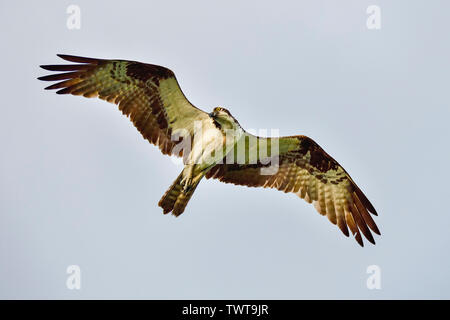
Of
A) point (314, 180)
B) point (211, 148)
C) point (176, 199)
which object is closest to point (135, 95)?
point (211, 148)

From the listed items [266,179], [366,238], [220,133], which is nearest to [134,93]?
[220,133]

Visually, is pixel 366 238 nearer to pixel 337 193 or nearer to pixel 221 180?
pixel 337 193

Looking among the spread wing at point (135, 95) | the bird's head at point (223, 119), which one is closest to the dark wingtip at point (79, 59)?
the spread wing at point (135, 95)

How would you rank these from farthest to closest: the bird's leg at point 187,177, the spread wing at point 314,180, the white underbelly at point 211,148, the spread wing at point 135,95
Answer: the spread wing at point 314,180, the spread wing at point 135,95, the white underbelly at point 211,148, the bird's leg at point 187,177

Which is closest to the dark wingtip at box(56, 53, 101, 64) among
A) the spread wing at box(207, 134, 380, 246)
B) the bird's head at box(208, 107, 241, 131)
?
the bird's head at box(208, 107, 241, 131)

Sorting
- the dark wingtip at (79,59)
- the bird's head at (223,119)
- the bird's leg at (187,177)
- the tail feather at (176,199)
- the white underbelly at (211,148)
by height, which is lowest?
the tail feather at (176,199)

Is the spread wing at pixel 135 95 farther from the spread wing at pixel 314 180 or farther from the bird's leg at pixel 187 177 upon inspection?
the spread wing at pixel 314 180

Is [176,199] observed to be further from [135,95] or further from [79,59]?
[79,59]

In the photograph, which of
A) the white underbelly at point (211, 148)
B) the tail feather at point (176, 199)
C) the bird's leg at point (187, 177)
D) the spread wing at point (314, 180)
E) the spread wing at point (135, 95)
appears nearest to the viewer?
the tail feather at point (176, 199)
